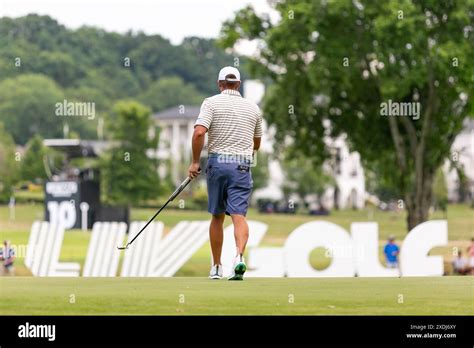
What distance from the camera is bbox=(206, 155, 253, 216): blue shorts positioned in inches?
465

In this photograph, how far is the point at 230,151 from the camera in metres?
11.9

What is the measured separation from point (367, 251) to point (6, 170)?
3008 inches

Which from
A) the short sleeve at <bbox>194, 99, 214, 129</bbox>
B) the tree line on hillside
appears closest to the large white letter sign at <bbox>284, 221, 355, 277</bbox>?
the short sleeve at <bbox>194, 99, 214, 129</bbox>

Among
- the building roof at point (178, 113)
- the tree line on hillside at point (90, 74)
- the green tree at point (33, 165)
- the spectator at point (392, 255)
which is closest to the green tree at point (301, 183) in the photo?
the tree line on hillside at point (90, 74)

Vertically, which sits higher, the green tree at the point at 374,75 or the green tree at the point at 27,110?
the green tree at the point at 27,110

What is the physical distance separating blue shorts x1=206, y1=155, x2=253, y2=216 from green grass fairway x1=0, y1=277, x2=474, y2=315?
0.70 meters

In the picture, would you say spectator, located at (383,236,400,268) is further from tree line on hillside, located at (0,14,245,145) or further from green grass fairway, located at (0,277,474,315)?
tree line on hillside, located at (0,14,245,145)

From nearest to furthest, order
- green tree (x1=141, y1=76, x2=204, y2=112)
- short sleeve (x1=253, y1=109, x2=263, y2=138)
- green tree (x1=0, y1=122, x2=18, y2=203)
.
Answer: short sleeve (x1=253, y1=109, x2=263, y2=138)
green tree (x1=0, y1=122, x2=18, y2=203)
green tree (x1=141, y1=76, x2=204, y2=112)

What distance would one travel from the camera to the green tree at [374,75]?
150ft

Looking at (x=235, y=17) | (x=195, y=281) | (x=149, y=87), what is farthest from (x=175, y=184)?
(x=195, y=281)

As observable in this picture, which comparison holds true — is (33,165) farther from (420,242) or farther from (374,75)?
(420,242)

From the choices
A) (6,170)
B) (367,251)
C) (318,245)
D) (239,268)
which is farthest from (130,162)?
(239,268)

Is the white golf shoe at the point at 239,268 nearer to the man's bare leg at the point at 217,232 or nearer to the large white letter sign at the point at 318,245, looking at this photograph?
the man's bare leg at the point at 217,232

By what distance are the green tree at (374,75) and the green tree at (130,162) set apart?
63603 mm
